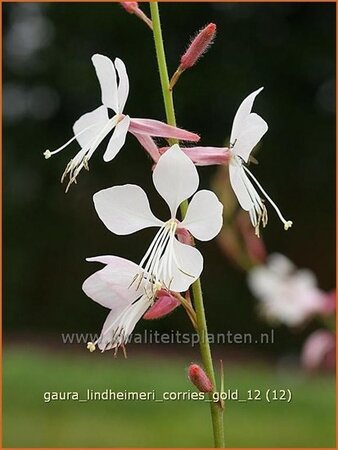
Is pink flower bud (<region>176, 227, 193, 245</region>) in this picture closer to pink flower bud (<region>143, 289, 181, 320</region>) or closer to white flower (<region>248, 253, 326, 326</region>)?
pink flower bud (<region>143, 289, 181, 320</region>)

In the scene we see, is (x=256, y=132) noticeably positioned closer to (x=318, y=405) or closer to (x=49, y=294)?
(x=318, y=405)

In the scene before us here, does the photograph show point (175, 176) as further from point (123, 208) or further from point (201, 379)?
point (201, 379)

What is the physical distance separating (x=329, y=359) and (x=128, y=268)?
0.77 metres

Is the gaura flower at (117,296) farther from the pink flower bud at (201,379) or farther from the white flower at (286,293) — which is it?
the white flower at (286,293)

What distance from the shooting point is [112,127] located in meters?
0.77

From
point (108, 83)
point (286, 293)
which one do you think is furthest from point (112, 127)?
point (286, 293)

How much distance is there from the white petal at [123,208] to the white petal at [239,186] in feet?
0.26

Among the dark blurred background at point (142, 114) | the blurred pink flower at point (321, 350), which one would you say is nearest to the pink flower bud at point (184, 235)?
the blurred pink flower at point (321, 350)

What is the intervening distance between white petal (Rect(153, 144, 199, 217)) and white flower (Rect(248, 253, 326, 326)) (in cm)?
68

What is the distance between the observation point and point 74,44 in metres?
6.16

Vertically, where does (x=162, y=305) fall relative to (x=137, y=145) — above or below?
below

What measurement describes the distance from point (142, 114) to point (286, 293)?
4.27m

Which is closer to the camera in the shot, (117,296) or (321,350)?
(117,296)

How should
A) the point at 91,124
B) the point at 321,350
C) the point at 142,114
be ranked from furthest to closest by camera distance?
the point at 142,114 → the point at 321,350 → the point at 91,124
